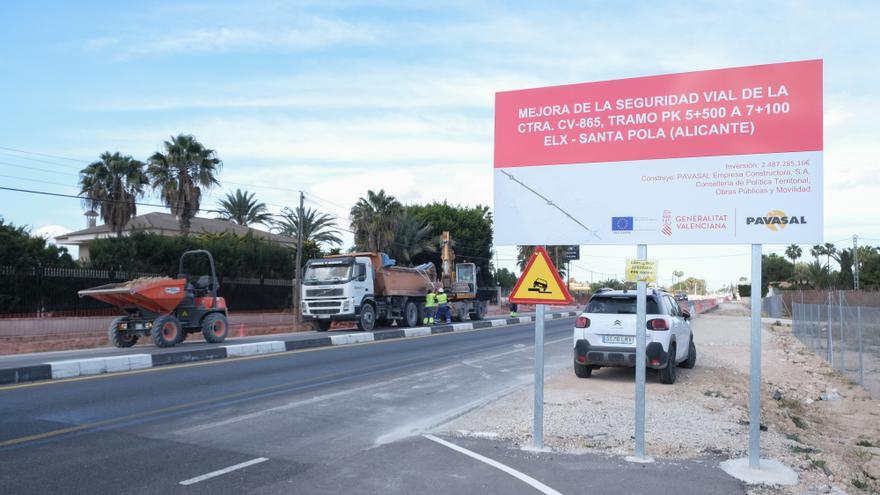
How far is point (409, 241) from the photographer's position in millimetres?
55031

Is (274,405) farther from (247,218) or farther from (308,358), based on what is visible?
(247,218)

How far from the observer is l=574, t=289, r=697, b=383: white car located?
11.6m

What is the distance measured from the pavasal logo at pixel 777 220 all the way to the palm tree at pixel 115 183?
3677 centimetres

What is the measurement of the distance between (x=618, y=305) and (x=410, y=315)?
1711 centimetres

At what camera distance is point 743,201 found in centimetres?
652

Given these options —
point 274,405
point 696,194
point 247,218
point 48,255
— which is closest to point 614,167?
point 696,194

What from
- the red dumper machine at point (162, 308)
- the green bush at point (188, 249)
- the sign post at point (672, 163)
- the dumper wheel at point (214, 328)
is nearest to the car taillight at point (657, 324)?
the sign post at point (672, 163)

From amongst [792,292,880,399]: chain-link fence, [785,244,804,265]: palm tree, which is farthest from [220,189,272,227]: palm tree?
[785,244,804,265]: palm tree

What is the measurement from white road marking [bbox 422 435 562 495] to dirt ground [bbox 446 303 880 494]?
553 mm

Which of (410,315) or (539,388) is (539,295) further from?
(410,315)

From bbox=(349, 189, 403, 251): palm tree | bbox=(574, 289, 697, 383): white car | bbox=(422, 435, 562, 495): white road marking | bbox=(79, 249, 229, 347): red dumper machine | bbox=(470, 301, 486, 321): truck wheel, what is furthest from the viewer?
bbox=(349, 189, 403, 251): palm tree

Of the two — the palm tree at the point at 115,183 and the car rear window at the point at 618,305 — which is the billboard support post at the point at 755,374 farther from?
the palm tree at the point at 115,183

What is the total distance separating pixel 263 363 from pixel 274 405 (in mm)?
5397

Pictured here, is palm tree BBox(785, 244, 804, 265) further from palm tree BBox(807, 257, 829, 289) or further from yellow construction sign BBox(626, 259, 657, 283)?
yellow construction sign BBox(626, 259, 657, 283)
